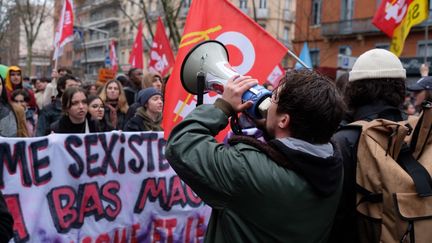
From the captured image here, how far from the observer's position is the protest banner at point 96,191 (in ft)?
10.6

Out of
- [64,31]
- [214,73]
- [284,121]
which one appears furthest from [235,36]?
[64,31]

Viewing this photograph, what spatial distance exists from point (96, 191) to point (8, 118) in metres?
1.60

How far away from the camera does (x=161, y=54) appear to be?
383 inches

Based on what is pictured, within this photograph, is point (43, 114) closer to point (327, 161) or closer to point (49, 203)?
point (49, 203)

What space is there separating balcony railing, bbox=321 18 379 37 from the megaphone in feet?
87.9

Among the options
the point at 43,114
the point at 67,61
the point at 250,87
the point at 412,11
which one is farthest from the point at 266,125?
the point at 67,61

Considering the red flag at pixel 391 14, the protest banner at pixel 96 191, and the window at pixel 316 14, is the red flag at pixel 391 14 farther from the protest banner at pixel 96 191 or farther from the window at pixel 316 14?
the window at pixel 316 14

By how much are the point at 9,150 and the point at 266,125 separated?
221 cm

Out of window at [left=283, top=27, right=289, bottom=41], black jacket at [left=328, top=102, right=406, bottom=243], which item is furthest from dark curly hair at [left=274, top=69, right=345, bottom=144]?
window at [left=283, top=27, right=289, bottom=41]

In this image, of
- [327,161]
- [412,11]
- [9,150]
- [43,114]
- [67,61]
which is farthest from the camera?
[67,61]

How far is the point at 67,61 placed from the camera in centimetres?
9100

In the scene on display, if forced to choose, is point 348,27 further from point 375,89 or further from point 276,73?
point 375,89

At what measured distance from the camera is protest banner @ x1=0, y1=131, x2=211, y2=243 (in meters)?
3.23

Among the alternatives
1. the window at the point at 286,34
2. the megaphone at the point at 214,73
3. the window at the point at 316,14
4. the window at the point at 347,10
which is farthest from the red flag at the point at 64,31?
the window at the point at 286,34
